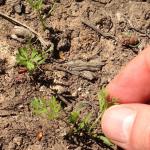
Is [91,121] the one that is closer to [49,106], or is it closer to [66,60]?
[49,106]

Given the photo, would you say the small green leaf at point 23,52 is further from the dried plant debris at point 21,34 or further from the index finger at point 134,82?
the index finger at point 134,82

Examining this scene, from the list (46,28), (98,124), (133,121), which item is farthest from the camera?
(46,28)

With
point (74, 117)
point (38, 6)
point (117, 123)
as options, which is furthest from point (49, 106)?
point (38, 6)

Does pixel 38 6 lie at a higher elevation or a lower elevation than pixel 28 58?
higher


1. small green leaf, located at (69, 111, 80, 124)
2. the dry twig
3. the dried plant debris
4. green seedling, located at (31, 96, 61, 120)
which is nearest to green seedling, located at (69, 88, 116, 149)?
small green leaf, located at (69, 111, 80, 124)

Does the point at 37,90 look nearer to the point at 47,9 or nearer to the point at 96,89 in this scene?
the point at 96,89

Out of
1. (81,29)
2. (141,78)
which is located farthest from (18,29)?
(141,78)

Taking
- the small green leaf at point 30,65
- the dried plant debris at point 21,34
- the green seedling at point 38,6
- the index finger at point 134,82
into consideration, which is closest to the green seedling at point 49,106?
the small green leaf at point 30,65

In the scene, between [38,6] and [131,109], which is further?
[38,6]
